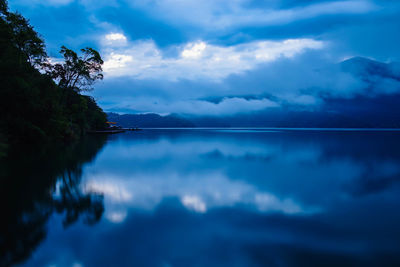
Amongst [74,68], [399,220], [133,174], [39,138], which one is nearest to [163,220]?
[399,220]

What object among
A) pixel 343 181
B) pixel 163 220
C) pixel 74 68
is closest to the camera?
pixel 163 220

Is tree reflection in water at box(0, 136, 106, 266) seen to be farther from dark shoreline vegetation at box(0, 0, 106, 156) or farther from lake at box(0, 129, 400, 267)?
dark shoreline vegetation at box(0, 0, 106, 156)

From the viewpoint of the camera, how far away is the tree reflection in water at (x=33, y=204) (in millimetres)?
4602

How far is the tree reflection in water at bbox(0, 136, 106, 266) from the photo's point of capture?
4.60 meters

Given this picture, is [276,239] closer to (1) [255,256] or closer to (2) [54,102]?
(1) [255,256]

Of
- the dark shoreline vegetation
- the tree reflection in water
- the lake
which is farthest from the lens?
the dark shoreline vegetation

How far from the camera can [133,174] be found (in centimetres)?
1194

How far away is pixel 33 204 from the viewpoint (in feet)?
22.3

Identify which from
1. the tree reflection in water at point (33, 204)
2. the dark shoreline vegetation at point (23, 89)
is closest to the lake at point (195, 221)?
the tree reflection in water at point (33, 204)

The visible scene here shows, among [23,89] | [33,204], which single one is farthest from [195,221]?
[23,89]

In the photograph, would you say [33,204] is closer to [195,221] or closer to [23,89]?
[195,221]

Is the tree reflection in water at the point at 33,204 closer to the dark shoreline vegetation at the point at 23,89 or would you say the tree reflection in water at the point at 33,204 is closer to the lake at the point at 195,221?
the lake at the point at 195,221

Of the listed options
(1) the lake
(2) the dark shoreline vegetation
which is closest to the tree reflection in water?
(1) the lake

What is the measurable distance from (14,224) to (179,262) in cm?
374
